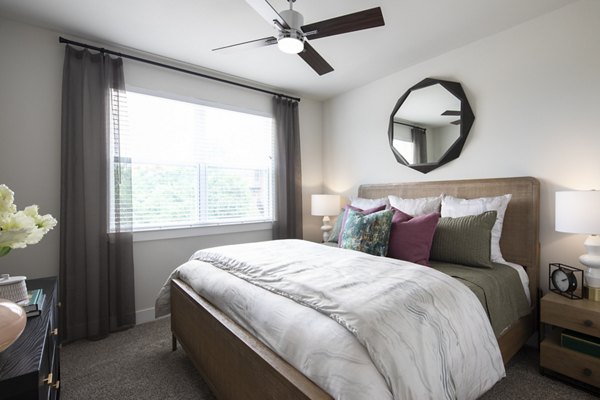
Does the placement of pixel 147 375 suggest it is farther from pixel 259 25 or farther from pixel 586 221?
pixel 586 221

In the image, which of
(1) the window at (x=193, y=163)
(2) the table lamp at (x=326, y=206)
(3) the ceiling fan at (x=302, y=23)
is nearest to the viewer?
(3) the ceiling fan at (x=302, y=23)

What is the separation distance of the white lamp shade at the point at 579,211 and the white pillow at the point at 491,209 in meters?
0.40

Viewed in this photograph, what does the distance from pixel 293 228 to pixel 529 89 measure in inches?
110

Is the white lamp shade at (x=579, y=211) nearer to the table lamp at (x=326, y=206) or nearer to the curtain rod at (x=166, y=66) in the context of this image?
the table lamp at (x=326, y=206)

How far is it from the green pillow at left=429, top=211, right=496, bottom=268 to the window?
216 centimetres

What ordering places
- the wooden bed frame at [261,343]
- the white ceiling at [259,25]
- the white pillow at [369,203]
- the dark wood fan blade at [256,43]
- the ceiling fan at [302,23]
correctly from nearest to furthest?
the wooden bed frame at [261,343] < the ceiling fan at [302,23] < the dark wood fan blade at [256,43] < the white ceiling at [259,25] < the white pillow at [369,203]

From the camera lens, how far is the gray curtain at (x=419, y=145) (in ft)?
9.86

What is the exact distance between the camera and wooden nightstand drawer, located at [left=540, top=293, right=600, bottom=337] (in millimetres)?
1662

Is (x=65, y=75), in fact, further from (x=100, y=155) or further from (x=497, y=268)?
(x=497, y=268)

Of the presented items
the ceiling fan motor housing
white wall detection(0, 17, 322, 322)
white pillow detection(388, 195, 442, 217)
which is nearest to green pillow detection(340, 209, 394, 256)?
white pillow detection(388, 195, 442, 217)

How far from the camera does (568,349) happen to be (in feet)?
5.85

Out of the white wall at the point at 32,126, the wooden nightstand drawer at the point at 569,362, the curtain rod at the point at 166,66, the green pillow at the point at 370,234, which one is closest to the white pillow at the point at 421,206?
the green pillow at the point at 370,234

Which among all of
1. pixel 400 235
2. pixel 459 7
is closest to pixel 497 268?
pixel 400 235

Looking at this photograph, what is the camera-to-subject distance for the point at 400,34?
2477 mm
